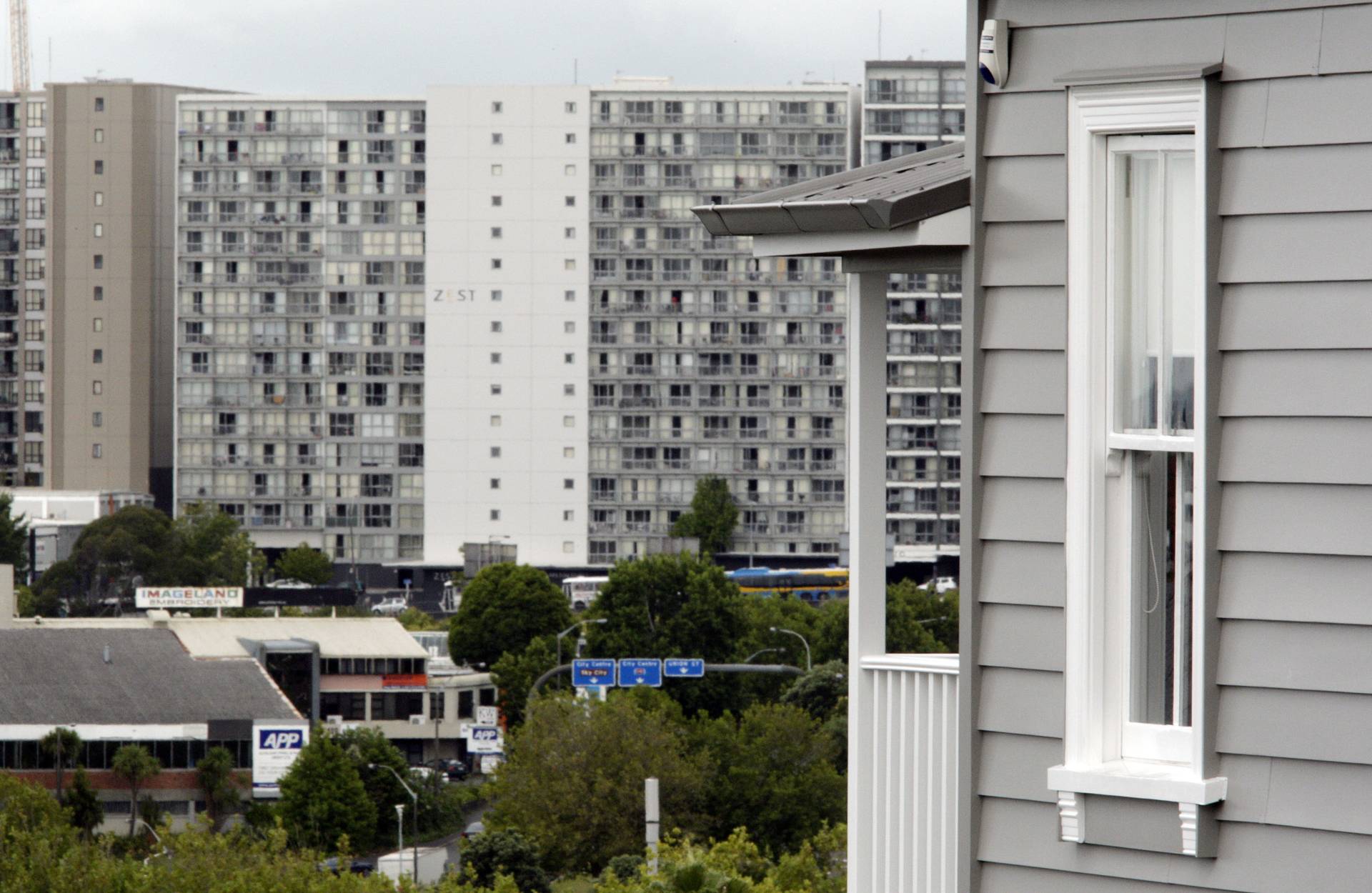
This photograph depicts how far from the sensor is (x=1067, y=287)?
6117 mm

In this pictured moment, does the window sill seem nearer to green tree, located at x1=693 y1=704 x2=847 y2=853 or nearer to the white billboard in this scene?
green tree, located at x1=693 y1=704 x2=847 y2=853

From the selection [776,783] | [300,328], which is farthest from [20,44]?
[776,783]

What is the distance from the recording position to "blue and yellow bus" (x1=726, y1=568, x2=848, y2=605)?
11488cm

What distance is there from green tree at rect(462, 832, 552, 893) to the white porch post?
39539 millimetres

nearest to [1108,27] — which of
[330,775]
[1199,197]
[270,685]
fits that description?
[1199,197]

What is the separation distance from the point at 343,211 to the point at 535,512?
24.3 meters

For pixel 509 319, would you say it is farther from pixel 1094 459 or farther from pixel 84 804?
pixel 1094 459

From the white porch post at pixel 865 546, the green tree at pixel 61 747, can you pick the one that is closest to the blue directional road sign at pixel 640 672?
the green tree at pixel 61 747

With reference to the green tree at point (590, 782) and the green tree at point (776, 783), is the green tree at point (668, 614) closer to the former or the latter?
the green tree at point (776, 783)

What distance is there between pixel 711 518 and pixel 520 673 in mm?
44039

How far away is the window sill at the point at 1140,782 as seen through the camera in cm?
569

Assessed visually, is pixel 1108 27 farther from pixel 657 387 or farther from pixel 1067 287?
pixel 657 387

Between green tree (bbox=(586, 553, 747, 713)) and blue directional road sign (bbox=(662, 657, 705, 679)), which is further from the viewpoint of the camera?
green tree (bbox=(586, 553, 747, 713))

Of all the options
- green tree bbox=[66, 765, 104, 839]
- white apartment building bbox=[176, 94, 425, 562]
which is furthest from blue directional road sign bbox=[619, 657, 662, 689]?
white apartment building bbox=[176, 94, 425, 562]
